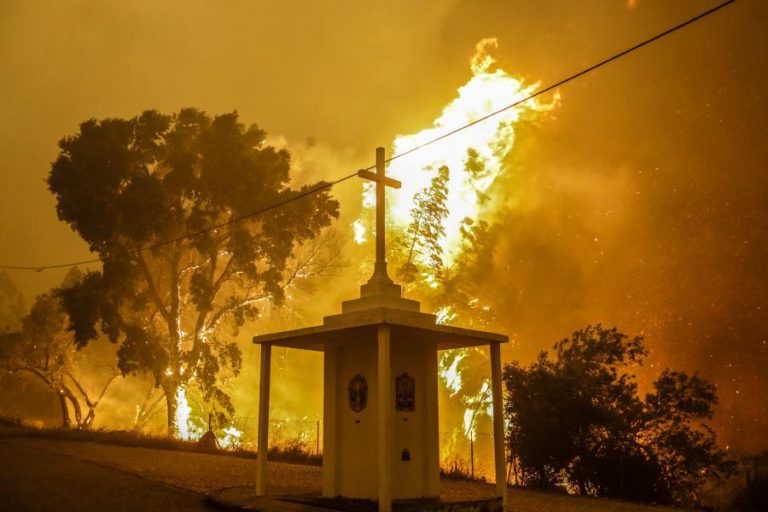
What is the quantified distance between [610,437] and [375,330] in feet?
25.5

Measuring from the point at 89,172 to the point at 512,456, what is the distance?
21.4m

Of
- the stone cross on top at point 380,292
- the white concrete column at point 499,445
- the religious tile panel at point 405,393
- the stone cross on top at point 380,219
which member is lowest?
the white concrete column at point 499,445

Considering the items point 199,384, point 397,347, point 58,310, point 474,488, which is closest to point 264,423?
point 397,347

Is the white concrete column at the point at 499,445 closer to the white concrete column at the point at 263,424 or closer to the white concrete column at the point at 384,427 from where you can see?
the white concrete column at the point at 384,427

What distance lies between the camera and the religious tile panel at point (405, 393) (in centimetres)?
988

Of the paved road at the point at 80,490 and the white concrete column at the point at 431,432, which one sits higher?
the white concrete column at the point at 431,432

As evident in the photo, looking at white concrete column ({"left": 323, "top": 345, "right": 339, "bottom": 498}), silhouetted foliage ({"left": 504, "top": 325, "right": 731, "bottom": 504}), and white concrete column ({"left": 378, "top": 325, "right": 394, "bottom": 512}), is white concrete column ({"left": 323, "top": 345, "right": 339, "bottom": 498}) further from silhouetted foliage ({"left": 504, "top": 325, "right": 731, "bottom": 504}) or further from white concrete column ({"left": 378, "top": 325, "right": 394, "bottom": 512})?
silhouetted foliage ({"left": 504, "top": 325, "right": 731, "bottom": 504})

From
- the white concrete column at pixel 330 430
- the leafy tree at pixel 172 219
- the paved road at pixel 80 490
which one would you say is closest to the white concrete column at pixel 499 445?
the white concrete column at pixel 330 430

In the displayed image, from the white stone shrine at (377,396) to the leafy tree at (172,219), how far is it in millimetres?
17963

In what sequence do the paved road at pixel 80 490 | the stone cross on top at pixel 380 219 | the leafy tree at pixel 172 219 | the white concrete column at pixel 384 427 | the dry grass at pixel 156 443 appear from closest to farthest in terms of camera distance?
the white concrete column at pixel 384 427
the paved road at pixel 80 490
the stone cross on top at pixel 380 219
the dry grass at pixel 156 443
the leafy tree at pixel 172 219

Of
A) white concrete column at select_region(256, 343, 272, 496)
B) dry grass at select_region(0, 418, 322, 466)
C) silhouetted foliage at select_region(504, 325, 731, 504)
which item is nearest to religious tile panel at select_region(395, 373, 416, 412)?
Result: white concrete column at select_region(256, 343, 272, 496)

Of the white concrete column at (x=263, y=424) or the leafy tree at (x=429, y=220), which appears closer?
the white concrete column at (x=263, y=424)

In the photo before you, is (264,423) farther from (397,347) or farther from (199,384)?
(199,384)

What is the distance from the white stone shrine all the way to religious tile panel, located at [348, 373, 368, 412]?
2cm
